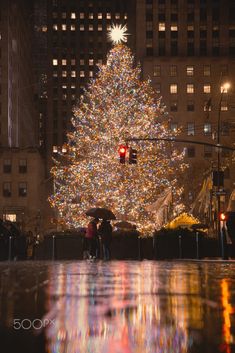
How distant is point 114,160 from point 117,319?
39.0 m

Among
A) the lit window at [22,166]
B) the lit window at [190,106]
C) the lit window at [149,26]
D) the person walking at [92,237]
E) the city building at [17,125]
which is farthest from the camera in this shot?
the lit window at [149,26]

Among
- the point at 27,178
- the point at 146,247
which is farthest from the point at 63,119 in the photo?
the point at 146,247

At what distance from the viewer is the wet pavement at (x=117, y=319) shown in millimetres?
5480

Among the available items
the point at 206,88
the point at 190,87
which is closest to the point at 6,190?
the point at 190,87

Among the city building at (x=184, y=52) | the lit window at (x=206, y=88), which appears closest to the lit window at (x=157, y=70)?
the city building at (x=184, y=52)

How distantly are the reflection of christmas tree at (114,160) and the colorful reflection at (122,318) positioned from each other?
34.3 m

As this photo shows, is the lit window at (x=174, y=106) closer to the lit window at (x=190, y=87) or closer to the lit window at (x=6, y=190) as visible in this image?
the lit window at (x=190, y=87)

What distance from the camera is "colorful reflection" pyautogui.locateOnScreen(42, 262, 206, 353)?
548 centimetres

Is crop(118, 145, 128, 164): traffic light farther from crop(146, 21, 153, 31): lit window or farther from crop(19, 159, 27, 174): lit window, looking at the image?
crop(146, 21, 153, 31): lit window

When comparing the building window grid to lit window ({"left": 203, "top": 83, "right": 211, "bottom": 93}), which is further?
lit window ({"left": 203, "top": 83, "right": 211, "bottom": 93})

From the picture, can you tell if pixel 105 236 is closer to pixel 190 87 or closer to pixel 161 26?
pixel 190 87

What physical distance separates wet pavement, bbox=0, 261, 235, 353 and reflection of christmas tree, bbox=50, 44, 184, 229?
34360 mm

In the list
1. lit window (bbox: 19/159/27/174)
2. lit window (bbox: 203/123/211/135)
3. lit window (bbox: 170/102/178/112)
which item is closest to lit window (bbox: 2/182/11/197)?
lit window (bbox: 19/159/27/174)

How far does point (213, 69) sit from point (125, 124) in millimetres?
79303
